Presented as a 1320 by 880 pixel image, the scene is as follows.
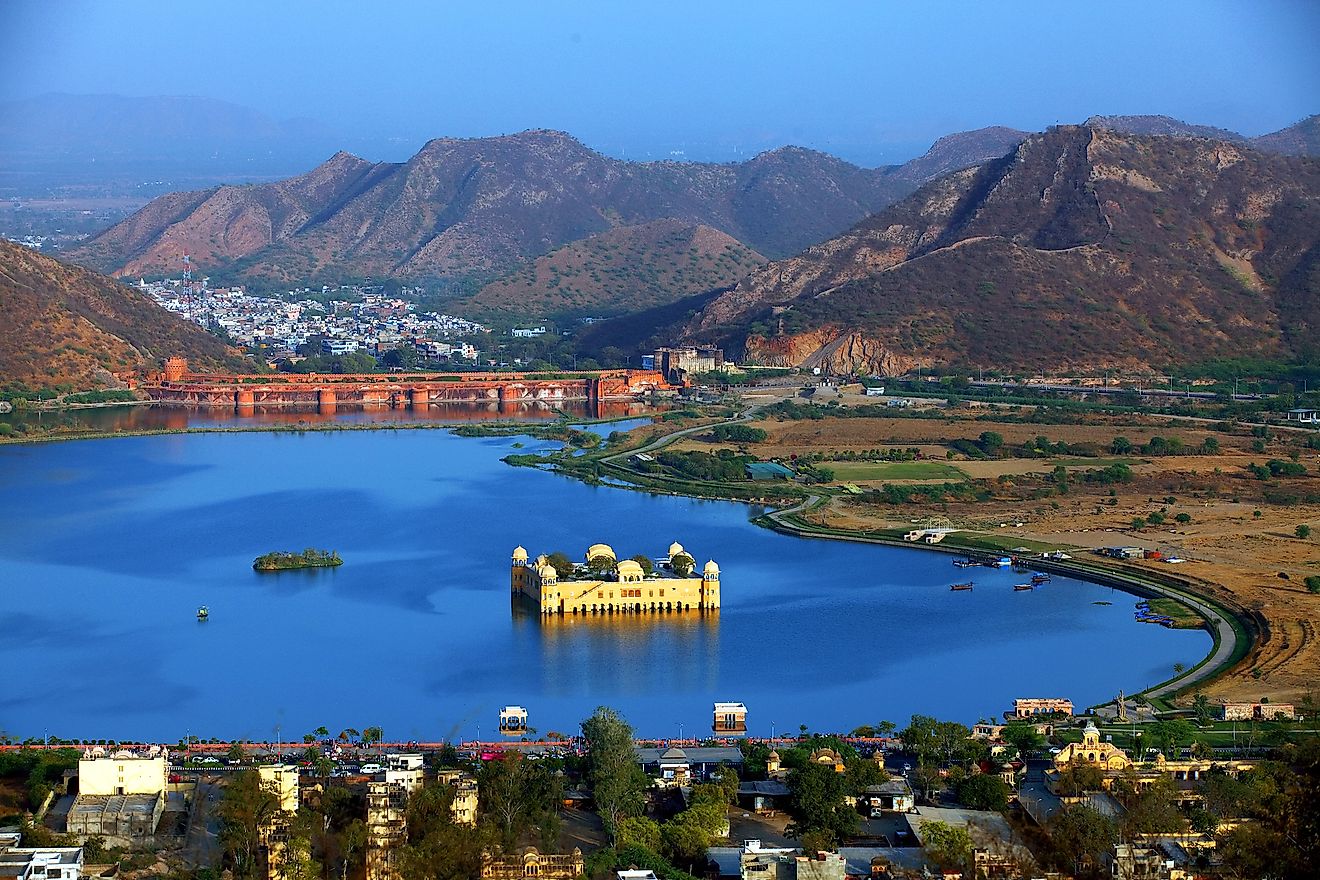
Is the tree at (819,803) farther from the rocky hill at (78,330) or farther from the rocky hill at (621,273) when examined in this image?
the rocky hill at (621,273)

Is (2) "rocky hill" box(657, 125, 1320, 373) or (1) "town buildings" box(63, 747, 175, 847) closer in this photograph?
(1) "town buildings" box(63, 747, 175, 847)

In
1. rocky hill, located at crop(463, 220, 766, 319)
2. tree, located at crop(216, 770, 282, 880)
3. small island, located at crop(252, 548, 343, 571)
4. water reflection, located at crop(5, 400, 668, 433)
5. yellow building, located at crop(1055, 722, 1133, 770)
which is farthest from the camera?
rocky hill, located at crop(463, 220, 766, 319)

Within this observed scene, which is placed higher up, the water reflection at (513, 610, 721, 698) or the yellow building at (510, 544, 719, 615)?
the yellow building at (510, 544, 719, 615)

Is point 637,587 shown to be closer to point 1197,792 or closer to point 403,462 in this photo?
point 1197,792

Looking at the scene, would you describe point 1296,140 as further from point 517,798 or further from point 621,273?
point 517,798

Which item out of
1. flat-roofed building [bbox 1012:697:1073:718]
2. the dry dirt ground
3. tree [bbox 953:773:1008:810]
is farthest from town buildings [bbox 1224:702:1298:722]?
tree [bbox 953:773:1008:810]

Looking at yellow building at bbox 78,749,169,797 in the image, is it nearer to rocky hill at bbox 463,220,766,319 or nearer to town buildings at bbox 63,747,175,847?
town buildings at bbox 63,747,175,847
